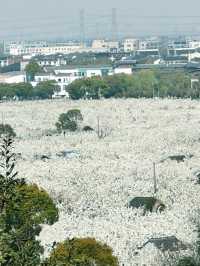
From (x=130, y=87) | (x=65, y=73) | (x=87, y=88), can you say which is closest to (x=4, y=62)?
(x=65, y=73)

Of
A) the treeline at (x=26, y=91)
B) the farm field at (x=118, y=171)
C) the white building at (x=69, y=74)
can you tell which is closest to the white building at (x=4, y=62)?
the white building at (x=69, y=74)

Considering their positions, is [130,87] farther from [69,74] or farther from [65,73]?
[65,73]

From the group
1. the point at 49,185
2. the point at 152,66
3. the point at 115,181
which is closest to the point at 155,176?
the point at 115,181

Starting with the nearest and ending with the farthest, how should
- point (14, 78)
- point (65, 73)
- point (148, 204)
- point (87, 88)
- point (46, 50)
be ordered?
point (148, 204)
point (87, 88)
point (65, 73)
point (14, 78)
point (46, 50)

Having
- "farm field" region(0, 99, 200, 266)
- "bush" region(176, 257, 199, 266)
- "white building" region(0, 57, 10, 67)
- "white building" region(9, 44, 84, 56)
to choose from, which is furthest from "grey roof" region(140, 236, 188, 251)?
"white building" region(9, 44, 84, 56)

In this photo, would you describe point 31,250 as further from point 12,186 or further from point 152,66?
point 152,66
